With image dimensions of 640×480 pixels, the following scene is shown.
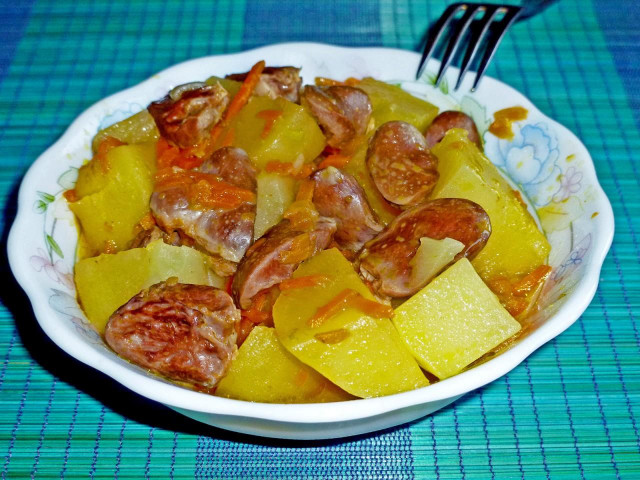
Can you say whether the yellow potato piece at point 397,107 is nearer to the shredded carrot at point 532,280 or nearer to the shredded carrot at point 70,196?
the shredded carrot at point 532,280

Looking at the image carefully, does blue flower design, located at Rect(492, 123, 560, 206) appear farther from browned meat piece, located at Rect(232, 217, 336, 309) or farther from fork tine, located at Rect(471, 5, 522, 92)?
browned meat piece, located at Rect(232, 217, 336, 309)

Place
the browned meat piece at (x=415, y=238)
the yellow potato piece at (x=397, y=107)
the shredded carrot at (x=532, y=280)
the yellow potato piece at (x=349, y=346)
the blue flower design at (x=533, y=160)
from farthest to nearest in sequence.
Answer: the yellow potato piece at (x=397, y=107)
the blue flower design at (x=533, y=160)
the shredded carrot at (x=532, y=280)
the browned meat piece at (x=415, y=238)
the yellow potato piece at (x=349, y=346)

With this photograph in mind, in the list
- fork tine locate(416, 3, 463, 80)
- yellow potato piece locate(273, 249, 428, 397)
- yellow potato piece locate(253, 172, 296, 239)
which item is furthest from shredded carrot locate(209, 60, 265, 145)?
yellow potato piece locate(273, 249, 428, 397)

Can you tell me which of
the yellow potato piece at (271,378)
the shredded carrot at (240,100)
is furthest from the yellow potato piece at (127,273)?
the shredded carrot at (240,100)

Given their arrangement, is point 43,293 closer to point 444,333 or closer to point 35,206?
point 35,206

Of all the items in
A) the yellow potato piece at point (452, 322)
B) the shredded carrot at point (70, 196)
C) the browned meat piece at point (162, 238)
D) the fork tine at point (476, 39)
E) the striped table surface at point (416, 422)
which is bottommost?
the striped table surface at point (416, 422)

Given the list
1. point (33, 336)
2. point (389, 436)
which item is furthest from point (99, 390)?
point (389, 436)

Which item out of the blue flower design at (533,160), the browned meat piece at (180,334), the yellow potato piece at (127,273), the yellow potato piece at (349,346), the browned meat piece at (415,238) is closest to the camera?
the yellow potato piece at (349,346)
